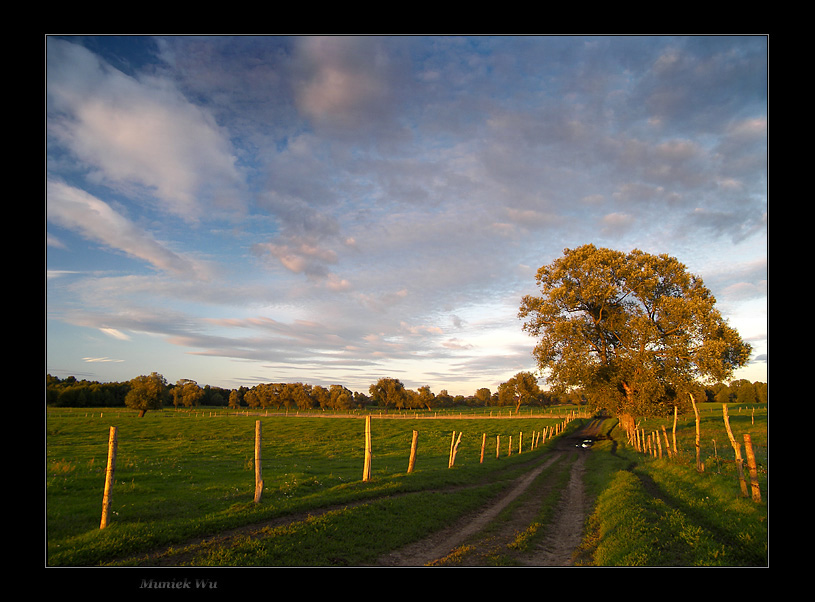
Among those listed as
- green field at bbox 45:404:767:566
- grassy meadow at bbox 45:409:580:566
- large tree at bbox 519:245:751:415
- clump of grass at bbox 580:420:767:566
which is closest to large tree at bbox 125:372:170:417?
grassy meadow at bbox 45:409:580:566

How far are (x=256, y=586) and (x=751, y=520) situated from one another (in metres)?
13.6

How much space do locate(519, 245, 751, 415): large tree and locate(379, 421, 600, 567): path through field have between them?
18984 millimetres

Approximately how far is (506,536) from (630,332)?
29.9 m

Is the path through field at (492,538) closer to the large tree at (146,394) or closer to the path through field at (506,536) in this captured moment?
the path through field at (506,536)

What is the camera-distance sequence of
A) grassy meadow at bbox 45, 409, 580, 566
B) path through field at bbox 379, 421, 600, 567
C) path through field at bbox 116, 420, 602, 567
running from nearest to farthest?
path through field at bbox 116, 420, 602, 567
path through field at bbox 379, 421, 600, 567
grassy meadow at bbox 45, 409, 580, 566

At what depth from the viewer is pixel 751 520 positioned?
11.6m

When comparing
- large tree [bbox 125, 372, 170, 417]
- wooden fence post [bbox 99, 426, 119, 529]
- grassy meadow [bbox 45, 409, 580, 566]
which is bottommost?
large tree [bbox 125, 372, 170, 417]

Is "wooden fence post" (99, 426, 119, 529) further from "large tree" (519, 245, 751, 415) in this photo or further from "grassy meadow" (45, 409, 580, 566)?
"large tree" (519, 245, 751, 415)

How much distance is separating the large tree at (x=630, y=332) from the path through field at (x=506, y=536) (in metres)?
19.0

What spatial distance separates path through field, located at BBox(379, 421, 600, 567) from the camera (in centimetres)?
1003

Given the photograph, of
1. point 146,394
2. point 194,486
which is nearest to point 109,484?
point 194,486

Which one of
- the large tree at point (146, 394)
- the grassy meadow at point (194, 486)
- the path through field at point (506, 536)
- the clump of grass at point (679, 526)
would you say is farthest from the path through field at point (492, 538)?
the large tree at point (146, 394)

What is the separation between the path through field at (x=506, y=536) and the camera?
32.9 ft
